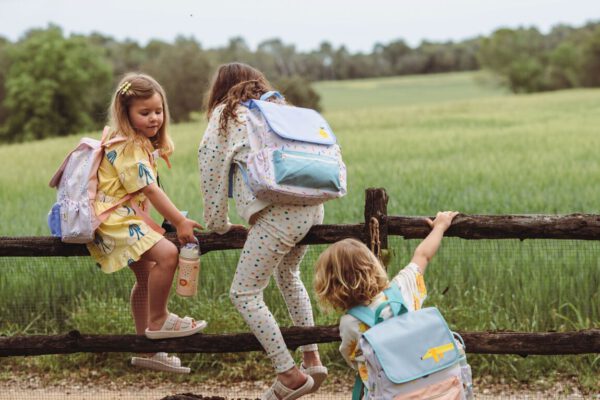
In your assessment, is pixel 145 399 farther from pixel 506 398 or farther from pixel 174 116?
pixel 174 116

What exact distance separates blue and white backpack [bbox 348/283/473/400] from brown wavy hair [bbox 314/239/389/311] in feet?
0.30

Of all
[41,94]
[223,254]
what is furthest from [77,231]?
[41,94]

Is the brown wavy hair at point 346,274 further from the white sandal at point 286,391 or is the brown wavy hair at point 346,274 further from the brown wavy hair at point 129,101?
the brown wavy hair at point 129,101

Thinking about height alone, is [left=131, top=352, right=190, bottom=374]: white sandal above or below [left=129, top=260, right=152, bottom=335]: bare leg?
below

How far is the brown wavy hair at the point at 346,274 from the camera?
362 centimetres

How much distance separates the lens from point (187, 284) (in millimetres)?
4461

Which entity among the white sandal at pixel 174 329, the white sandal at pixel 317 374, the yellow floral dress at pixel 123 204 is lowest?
the white sandal at pixel 317 374

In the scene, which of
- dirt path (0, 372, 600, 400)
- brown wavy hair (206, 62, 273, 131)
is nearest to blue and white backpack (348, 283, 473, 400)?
brown wavy hair (206, 62, 273, 131)

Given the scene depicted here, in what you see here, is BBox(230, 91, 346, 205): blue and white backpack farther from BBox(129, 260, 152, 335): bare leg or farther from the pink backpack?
BBox(129, 260, 152, 335): bare leg

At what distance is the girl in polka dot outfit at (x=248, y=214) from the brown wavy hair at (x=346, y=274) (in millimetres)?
574

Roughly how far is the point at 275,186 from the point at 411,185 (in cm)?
628

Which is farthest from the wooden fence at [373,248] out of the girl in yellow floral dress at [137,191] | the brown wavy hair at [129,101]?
the brown wavy hair at [129,101]

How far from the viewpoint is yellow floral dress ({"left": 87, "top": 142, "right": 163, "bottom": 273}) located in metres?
4.43

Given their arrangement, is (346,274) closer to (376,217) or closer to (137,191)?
(376,217)
